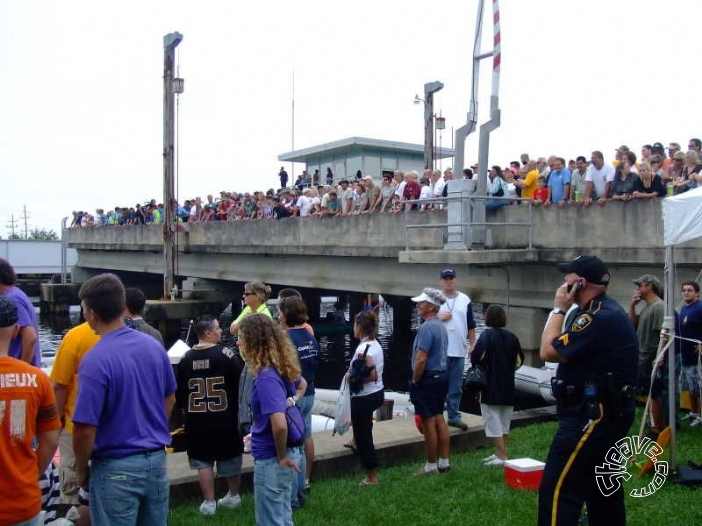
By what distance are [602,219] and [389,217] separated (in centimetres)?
537

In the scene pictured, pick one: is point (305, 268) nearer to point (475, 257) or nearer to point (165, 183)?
point (165, 183)

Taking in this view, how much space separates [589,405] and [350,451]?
3.47 m

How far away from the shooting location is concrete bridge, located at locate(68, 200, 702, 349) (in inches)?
464

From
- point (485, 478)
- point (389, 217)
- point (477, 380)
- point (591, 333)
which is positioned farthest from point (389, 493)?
point (389, 217)

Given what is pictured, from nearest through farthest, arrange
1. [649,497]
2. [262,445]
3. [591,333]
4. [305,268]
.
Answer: [591,333]
[262,445]
[649,497]
[305,268]

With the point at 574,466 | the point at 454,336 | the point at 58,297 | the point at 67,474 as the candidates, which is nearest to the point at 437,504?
the point at 574,466

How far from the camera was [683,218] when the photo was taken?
21.0ft

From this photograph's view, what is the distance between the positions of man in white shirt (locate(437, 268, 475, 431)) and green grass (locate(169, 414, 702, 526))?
1.30 m

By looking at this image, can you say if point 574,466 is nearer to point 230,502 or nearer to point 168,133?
point 230,502

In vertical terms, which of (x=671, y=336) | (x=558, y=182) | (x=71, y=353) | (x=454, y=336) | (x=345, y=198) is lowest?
(x=454, y=336)

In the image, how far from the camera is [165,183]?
78.5 ft

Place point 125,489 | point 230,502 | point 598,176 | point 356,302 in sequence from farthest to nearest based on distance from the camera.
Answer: point 356,302 < point 598,176 < point 230,502 < point 125,489

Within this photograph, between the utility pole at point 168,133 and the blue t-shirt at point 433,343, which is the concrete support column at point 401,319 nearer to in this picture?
the utility pole at point 168,133

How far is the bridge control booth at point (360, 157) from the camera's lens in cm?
3247
